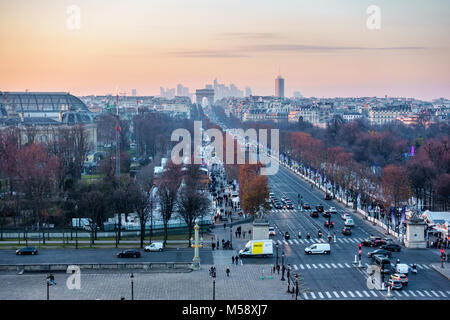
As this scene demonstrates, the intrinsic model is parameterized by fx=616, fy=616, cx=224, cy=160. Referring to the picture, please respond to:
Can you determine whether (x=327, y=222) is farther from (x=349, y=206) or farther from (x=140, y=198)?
(x=140, y=198)

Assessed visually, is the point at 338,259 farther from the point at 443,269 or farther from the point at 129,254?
the point at 129,254

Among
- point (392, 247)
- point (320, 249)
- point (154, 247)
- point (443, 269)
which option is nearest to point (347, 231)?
point (392, 247)

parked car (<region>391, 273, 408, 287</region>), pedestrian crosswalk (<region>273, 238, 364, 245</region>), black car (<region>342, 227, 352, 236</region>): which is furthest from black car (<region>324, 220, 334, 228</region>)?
parked car (<region>391, 273, 408, 287</region>)

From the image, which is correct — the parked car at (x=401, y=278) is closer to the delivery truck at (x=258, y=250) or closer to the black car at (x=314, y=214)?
the delivery truck at (x=258, y=250)

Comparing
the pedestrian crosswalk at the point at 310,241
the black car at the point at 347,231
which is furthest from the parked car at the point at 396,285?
the black car at the point at 347,231

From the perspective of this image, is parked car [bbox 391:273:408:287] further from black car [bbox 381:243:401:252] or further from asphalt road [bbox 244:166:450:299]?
black car [bbox 381:243:401:252]
